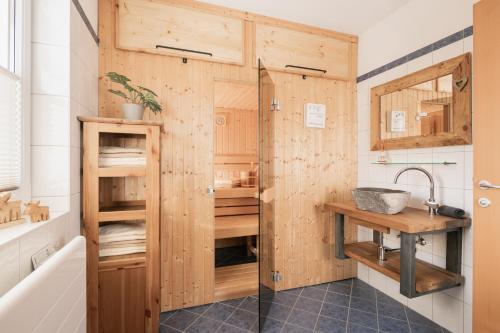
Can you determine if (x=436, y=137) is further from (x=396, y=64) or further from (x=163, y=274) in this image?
(x=163, y=274)

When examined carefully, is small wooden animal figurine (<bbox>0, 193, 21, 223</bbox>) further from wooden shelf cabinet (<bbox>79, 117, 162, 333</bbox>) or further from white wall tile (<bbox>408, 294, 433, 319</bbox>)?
white wall tile (<bbox>408, 294, 433, 319</bbox>)

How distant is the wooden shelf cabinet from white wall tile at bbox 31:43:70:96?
0.21 metres

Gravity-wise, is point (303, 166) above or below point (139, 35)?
below

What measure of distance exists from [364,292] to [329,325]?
0.72m

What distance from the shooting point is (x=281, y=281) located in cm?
255

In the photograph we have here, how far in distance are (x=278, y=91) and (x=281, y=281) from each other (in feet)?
6.20

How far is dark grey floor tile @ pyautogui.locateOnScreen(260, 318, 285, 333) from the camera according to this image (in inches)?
76.1

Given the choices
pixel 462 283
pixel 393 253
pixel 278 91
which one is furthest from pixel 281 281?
pixel 278 91

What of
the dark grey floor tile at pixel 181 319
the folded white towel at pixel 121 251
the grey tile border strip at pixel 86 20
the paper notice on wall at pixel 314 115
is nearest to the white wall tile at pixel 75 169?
the folded white towel at pixel 121 251

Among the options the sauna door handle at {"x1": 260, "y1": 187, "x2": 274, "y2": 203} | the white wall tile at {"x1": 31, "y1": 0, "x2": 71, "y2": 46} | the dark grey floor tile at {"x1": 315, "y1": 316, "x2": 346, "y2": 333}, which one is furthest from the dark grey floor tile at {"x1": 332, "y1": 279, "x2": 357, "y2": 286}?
the white wall tile at {"x1": 31, "y1": 0, "x2": 71, "y2": 46}

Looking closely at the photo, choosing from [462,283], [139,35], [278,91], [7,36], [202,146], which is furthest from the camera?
[278,91]

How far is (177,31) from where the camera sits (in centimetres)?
218

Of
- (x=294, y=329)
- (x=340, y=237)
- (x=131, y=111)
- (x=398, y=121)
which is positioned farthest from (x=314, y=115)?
(x=294, y=329)

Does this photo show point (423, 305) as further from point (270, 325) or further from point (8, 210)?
point (8, 210)
